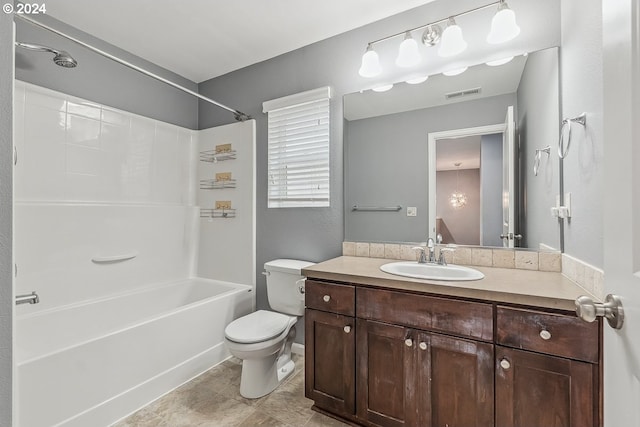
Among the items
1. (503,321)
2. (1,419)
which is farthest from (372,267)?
(1,419)

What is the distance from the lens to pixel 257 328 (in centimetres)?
187

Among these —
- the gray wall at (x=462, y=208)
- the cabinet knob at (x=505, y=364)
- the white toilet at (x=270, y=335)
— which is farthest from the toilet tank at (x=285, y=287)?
the cabinet knob at (x=505, y=364)

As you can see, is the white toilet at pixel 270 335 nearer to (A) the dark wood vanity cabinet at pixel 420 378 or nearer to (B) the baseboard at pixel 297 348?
(B) the baseboard at pixel 297 348

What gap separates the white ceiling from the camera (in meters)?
1.87

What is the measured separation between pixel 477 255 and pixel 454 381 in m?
0.77

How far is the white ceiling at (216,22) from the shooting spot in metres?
1.87

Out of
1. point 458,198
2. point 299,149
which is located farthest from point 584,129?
point 299,149

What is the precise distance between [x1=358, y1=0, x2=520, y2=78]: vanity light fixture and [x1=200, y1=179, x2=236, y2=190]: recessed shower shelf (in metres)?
1.50

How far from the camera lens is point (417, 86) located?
1.88 meters

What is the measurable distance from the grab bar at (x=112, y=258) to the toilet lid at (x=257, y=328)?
1165mm

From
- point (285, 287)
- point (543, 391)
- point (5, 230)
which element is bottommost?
point (543, 391)

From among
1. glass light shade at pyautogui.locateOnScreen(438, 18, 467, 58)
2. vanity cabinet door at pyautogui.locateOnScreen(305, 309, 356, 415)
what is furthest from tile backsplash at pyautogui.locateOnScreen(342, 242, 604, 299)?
glass light shade at pyautogui.locateOnScreen(438, 18, 467, 58)

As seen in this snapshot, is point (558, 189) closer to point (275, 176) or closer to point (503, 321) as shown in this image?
point (503, 321)

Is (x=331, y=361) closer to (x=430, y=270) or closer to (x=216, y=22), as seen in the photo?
(x=430, y=270)
